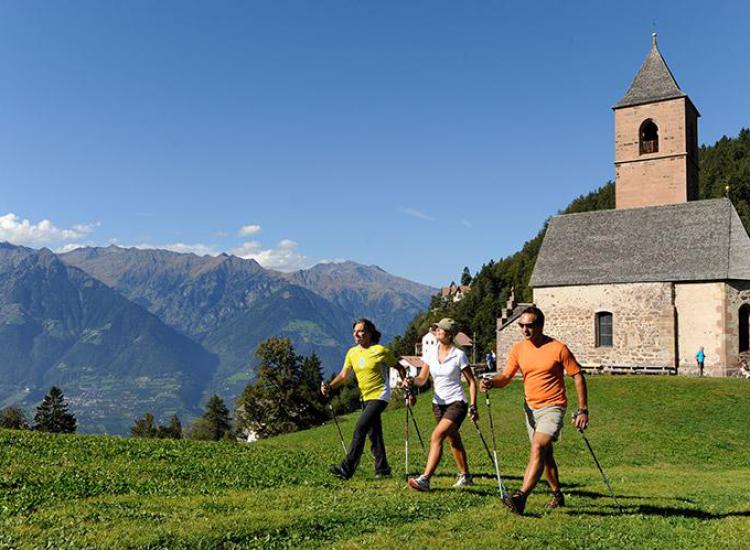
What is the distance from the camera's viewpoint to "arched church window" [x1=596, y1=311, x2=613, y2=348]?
4278 cm

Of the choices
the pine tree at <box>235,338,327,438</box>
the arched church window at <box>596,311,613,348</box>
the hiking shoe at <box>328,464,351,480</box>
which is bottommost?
the pine tree at <box>235,338,327,438</box>

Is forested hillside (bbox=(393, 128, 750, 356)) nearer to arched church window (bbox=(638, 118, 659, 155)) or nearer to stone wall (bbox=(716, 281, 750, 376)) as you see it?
arched church window (bbox=(638, 118, 659, 155))

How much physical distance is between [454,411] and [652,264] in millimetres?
35166

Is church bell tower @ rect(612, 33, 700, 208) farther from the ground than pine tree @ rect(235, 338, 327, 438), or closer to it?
farther from the ground

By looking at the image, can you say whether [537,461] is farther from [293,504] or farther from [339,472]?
[339,472]

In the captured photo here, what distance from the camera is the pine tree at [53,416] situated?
87.0 m

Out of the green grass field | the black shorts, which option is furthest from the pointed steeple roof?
the black shorts

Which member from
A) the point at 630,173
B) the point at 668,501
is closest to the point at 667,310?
the point at 630,173

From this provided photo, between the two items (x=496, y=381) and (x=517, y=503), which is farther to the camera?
(x=496, y=381)

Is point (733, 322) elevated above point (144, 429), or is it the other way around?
point (733, 322)

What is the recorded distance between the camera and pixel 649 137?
4847 cm

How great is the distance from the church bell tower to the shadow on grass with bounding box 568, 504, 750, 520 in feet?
134

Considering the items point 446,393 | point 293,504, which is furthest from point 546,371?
point 293,504

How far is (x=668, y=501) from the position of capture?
1111cm
